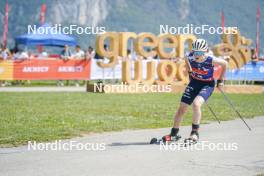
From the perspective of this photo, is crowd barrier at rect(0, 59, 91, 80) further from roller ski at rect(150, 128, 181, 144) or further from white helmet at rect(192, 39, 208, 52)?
white helmet at rect(192, 39, 208, 52)

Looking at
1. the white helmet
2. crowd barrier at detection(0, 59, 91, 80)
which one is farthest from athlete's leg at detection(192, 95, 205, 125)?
crowd barrier at detection(0, 59, 91, 80)

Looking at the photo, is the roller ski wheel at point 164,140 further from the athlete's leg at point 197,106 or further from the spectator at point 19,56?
the spectator at point 19,56

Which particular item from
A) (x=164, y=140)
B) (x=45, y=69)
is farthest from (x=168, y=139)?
(x=45, y=69)

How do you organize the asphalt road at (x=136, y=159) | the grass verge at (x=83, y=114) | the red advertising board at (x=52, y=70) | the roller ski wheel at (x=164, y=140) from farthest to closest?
the red advertising board at (x=52, y=70)
the grass verge at (x=83, y=114)
the roller ski wheel at (x=164, y=140)
the asphalt road at (x=136, y=159)

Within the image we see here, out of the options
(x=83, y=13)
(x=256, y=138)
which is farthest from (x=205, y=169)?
(x=83, y=13)

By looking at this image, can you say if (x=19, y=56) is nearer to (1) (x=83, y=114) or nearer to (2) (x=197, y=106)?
(1) (x=83, y=114)

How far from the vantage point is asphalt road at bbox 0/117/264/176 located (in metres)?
9.04

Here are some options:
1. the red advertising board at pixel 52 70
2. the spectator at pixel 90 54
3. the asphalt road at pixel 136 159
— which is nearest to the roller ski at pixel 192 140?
the asphalt road at pixel 136 159

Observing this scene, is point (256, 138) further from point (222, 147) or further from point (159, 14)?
point (159, 14)

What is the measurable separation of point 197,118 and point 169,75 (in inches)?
673

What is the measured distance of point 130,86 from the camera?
27.5m

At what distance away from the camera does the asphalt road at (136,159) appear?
904 cm

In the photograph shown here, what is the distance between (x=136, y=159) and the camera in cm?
1005

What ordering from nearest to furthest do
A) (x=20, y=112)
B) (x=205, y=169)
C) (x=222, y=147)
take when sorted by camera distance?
(x=205, y=169) < (x=222, y=147) < (x=20, y=112)
